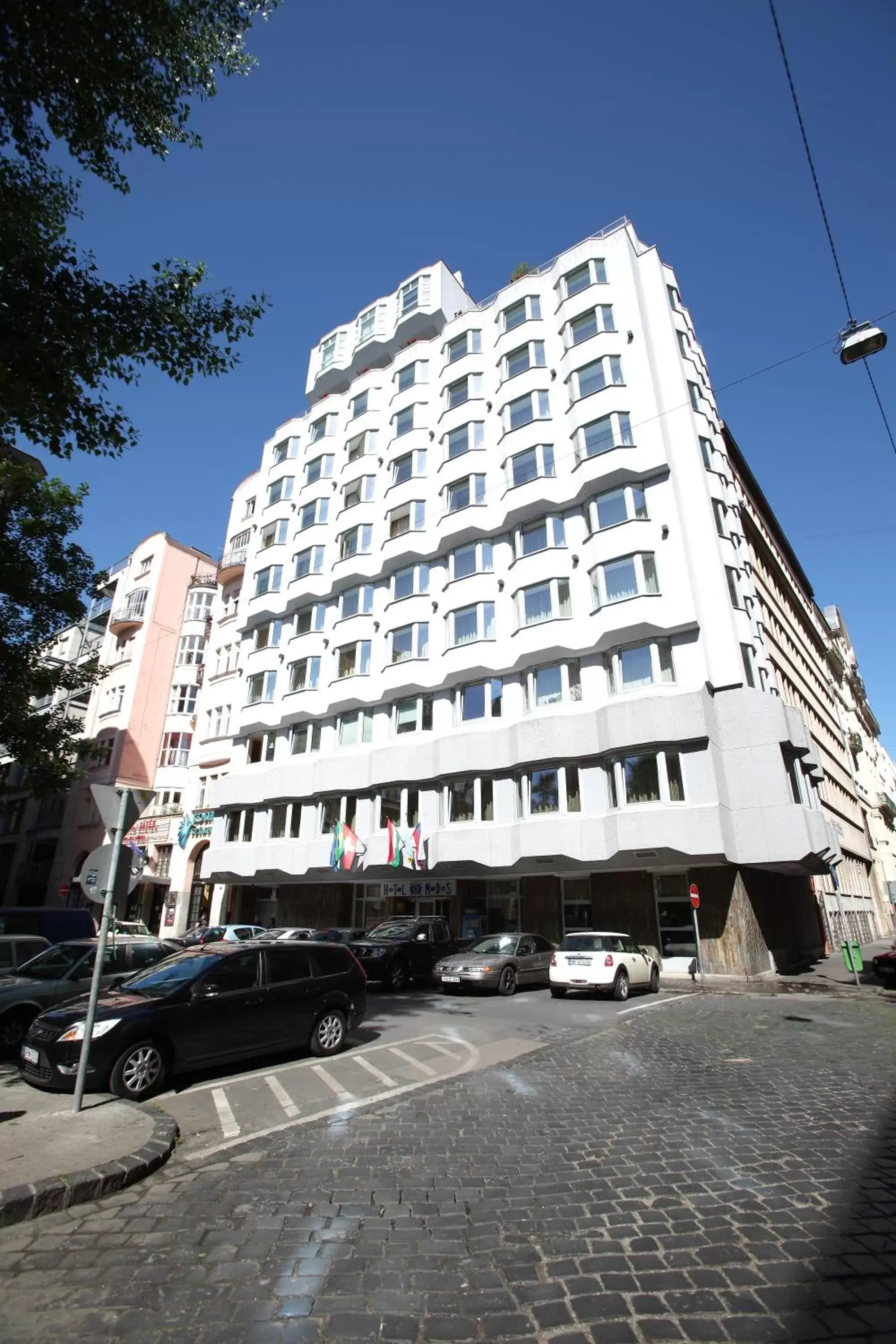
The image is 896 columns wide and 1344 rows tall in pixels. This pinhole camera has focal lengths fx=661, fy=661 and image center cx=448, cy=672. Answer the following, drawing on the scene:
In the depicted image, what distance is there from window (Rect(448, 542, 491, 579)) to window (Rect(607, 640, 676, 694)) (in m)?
6.91

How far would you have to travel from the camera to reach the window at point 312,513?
35094mm

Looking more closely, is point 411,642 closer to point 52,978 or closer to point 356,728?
point 356,728

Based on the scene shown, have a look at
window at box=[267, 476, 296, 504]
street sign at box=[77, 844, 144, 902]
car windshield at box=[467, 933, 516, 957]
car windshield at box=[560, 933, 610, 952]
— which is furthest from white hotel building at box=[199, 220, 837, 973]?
street sign at box=[77, 844, 144, 902]

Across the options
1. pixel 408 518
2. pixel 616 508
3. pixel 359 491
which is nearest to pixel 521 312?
pixel 408 518

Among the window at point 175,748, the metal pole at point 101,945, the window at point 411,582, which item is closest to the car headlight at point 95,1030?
the metal pole at point 101,945

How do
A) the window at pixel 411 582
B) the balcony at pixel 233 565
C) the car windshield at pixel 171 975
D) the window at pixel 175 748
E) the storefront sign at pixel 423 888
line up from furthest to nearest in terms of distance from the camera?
1. the balcony at pixel 233 565
2. the window at pixel 175 748
3. the window at pixel 411 582
4. the storefront sign at pixel 423 888
5. the car windshield at pixel 171 975

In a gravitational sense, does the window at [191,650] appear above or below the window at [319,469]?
below

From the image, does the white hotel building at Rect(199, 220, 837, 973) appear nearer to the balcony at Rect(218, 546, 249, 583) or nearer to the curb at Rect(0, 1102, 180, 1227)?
the balcony at Rect(218, 546, 249, 583)

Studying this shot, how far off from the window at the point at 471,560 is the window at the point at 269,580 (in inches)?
462

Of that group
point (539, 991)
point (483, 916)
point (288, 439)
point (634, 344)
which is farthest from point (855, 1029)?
point (288, 439)

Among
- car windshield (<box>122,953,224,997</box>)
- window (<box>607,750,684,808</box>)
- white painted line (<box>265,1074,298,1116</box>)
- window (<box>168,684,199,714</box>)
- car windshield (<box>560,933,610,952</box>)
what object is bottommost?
white painted line (<box>265,1074,298,1116</box>)

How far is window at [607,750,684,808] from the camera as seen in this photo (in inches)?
798

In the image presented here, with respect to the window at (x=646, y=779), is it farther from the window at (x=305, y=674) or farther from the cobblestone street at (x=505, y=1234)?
the window at (x=305, y=674)

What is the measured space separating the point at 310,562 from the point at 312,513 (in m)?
3.17
